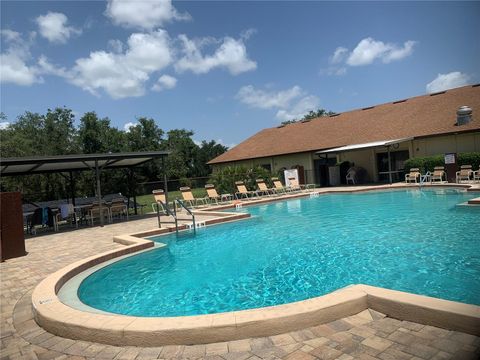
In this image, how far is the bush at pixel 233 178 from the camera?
74.5ft

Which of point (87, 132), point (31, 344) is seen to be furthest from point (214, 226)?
point (87, 132)

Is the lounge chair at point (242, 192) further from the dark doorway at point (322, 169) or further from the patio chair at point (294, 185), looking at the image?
the dark doorway at point (322, 169)

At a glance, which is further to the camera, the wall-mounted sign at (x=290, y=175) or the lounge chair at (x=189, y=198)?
the wall-mounted sign at (x=290, y=175)

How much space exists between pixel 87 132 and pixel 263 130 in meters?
19.7

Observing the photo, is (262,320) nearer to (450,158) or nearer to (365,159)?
(450,158)

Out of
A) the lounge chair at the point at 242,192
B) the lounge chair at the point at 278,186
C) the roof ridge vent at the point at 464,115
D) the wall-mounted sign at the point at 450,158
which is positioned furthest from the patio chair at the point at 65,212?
the roof ridge vent at the point at 464,115

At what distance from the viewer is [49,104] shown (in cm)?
4572

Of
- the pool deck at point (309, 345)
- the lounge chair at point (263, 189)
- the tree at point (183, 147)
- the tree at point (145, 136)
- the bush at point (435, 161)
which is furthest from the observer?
the tree at point (183, 147)

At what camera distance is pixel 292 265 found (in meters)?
7.34

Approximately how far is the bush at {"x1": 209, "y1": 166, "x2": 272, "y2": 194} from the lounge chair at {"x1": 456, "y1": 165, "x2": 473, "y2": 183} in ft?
35.5

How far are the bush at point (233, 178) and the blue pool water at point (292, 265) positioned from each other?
34.4 feet

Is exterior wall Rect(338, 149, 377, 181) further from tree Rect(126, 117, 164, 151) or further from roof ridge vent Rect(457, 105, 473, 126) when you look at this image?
tree Rect(126, 117, 164, 151)

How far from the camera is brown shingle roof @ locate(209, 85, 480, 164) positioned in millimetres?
23609

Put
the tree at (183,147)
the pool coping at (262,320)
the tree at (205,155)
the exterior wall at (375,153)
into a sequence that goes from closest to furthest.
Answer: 1. the pool coping at (262,320)
2. the exterior wall at (375,153)
3. the tree at (183,147)
4. the tree at (205,155)
